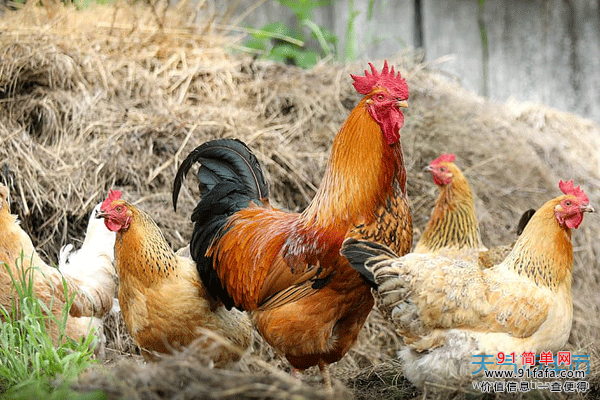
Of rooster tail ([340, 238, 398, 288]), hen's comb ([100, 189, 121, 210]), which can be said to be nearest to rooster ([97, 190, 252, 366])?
hen's comb ([100, 189, 121, 210])

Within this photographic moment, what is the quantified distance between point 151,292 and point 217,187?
2.47 feet

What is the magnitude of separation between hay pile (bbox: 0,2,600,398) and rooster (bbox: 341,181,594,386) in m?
0.90

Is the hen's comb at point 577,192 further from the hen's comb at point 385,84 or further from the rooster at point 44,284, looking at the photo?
the rooster at point 44,284

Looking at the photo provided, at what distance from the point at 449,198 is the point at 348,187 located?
1.36 meters

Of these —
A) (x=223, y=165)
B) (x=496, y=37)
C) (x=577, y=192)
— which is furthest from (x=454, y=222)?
(x=496, y=37)

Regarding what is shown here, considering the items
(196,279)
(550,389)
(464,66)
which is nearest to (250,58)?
(464,66)

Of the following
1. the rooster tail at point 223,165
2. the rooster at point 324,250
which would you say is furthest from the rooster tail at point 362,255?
the rooster tail at point 223,165

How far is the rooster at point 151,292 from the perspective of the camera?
11.8 feet

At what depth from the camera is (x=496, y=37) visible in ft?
24.6

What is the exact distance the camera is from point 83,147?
16.3 ft

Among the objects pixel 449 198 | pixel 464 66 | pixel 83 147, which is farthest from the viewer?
pixel 464 66

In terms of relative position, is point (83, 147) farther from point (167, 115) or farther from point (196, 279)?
point (196, 279)

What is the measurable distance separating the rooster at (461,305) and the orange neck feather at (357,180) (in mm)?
230

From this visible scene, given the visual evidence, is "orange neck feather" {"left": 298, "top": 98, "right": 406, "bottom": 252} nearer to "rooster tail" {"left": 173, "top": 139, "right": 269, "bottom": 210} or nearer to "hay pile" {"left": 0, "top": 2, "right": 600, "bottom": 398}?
"rooster tail" {"left": 173, "top": 139, "right": 269, "bottom": 210}
